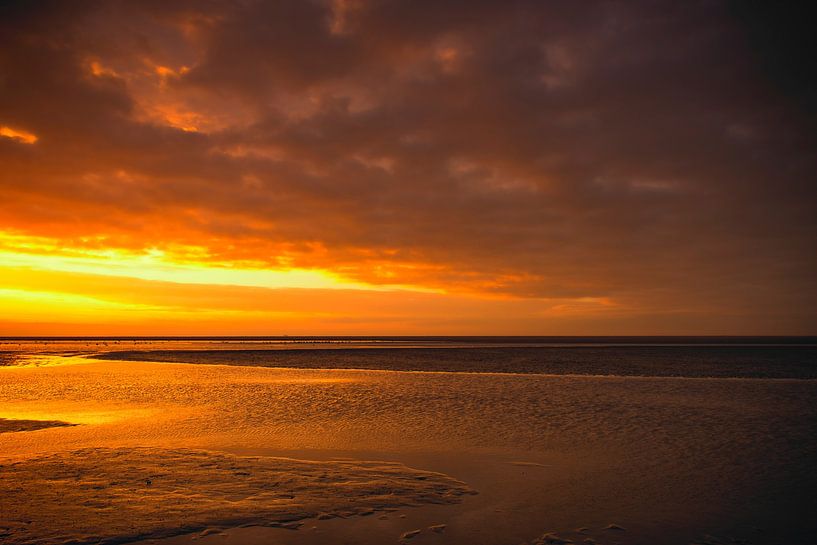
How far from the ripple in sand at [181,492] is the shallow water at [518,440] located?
0.59 metres

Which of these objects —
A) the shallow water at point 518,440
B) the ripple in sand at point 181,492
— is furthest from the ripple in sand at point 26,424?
the ripple in sand at point 181,492

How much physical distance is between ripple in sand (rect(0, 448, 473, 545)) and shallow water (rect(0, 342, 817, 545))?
23.1 inches

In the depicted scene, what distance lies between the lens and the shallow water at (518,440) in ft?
29.1

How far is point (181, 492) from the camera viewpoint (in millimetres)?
10102

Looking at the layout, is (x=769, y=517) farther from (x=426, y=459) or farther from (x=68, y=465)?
(x=68, y=465)

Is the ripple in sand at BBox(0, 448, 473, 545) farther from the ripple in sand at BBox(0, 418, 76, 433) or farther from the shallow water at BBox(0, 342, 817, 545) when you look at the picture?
the ripple in sand at BBox(0, 418, 76, 433)

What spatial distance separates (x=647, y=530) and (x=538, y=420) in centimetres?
1039

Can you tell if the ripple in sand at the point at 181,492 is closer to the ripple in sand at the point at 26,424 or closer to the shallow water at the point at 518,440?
the shallow water at the point at 518,440

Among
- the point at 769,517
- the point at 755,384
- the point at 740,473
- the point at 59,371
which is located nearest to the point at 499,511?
the point at 769,517

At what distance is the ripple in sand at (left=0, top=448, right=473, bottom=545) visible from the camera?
8398 millimetres

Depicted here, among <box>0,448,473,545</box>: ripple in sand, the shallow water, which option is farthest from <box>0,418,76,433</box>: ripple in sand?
<box>0,448,473,545</box>: ripple in sand

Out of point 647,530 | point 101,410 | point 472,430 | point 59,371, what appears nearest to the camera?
point 647,530

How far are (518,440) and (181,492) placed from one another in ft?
31.4

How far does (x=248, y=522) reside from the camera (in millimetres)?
8633
